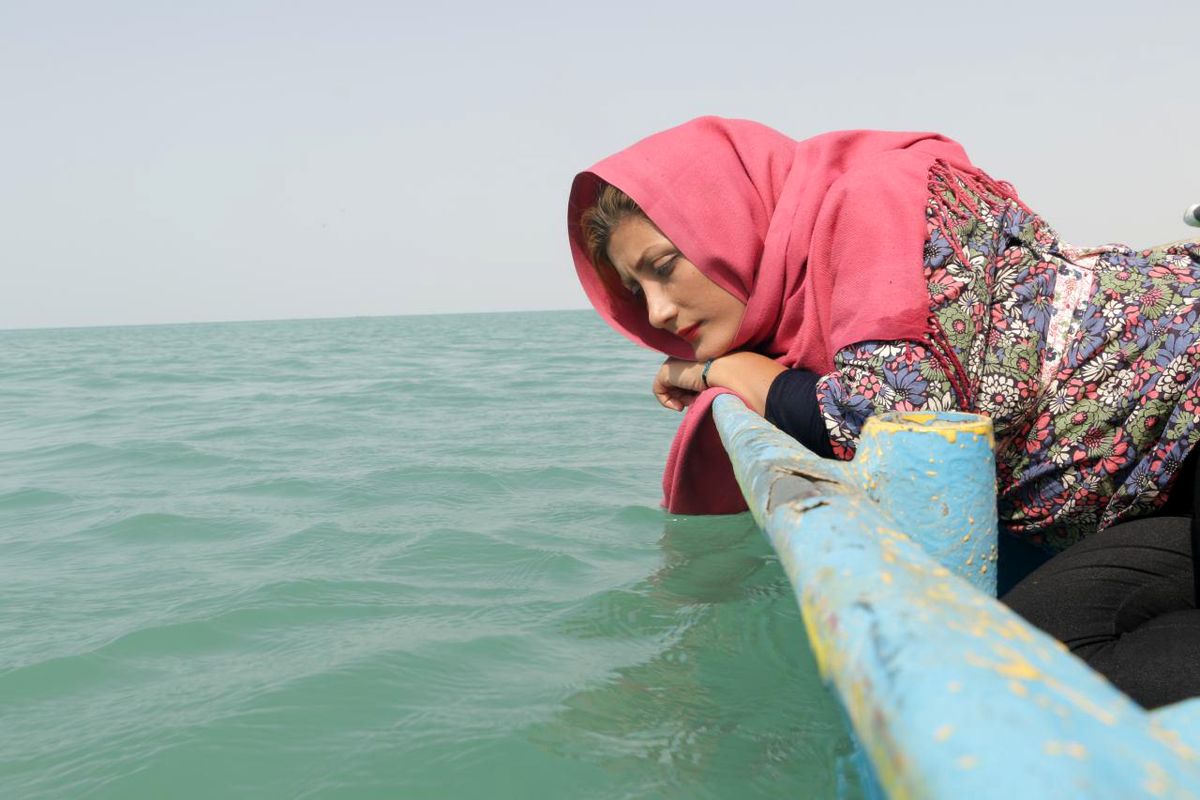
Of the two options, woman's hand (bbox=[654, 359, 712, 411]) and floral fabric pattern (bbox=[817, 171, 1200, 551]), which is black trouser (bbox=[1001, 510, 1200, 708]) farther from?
woman's hand (bbox=[654, 359, 712, 411])

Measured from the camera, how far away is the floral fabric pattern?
1.62 metres

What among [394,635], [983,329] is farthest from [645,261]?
[394,635]

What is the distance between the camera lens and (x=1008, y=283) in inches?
68.9

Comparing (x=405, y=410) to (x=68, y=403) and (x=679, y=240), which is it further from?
(x=679, y=240)

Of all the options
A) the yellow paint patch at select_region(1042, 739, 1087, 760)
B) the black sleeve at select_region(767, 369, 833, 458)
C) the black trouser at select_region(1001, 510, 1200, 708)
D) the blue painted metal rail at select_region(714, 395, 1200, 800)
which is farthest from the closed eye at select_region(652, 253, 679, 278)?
the yellow paint patch at select_region(1042, 739, 1087, 760)

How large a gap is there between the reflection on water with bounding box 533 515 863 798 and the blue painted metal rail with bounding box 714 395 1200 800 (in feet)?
3.22

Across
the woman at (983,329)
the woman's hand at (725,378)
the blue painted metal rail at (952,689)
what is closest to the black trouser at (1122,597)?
the woman at (983,329)

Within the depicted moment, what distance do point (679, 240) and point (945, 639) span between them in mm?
1860

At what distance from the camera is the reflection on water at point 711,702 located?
66.2 inches

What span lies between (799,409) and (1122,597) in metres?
0.68

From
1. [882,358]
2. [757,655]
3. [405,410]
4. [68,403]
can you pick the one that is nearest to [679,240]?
[882,358]

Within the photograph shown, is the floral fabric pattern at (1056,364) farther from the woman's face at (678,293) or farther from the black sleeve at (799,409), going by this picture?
the woman's face at (678,293)

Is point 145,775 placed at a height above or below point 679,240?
below

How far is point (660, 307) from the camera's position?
7.93 ft
